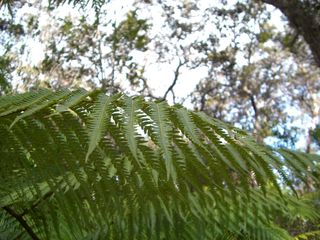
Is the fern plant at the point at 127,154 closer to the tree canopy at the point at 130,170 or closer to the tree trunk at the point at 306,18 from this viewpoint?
the tree canopy at the point at 130,170

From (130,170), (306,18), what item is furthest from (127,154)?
(306,18)

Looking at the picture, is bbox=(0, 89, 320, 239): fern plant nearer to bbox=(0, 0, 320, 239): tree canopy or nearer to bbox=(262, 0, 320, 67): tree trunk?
bbox=(0, 0, 320, 239): tree canopy

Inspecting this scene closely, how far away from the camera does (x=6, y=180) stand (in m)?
1.16

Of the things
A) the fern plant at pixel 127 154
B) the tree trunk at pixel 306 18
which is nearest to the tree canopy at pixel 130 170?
the fern plant at pixel 127 154

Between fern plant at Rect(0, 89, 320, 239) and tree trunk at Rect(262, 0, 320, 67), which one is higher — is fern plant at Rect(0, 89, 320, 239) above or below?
below

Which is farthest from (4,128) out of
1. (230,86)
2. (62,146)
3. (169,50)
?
(230,86)

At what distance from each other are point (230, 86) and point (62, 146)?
16.7 m

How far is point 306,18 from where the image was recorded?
7.24 metres

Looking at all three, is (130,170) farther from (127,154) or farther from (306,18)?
(306,18)

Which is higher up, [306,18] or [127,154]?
[306,18]

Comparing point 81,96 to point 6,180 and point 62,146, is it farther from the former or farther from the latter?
point 6,180

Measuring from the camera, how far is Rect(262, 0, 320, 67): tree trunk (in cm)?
665

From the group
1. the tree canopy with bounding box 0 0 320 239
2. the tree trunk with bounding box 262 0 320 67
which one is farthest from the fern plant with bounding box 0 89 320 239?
the tree trunk with bounding box 262 0 320 67

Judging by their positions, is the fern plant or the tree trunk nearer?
the fern plant
